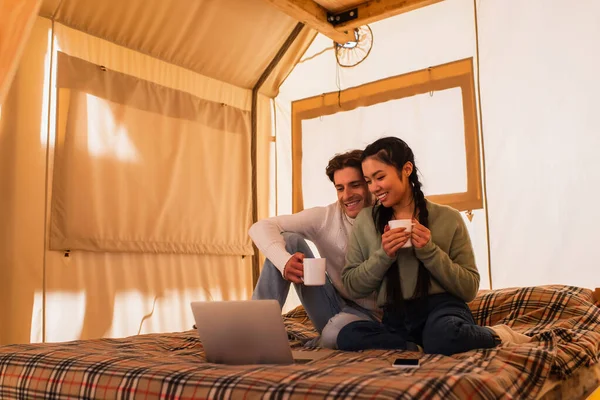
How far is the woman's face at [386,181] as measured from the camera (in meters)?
1.83

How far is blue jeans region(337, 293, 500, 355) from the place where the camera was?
60.8 inches

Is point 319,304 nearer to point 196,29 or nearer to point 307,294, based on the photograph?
point 307,294

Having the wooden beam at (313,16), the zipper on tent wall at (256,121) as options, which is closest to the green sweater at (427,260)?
the wooden beam at (313,16)

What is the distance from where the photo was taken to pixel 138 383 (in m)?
1.20

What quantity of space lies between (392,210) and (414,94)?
6.14 ft

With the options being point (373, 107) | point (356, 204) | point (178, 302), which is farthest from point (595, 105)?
point (178, 302)

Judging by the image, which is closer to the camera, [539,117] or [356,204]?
[356,204]

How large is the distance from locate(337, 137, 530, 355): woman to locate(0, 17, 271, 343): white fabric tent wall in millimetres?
1712

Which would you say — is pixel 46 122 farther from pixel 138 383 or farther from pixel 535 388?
pixel 535 388

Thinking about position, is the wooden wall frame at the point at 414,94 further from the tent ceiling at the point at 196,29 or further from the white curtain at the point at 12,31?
the white curtain at the point at 12,31

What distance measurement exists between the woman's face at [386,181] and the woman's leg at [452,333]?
0.37 meters

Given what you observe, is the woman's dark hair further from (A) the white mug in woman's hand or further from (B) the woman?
(A) the white mug in woman's hand

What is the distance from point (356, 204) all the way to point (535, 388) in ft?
3.17

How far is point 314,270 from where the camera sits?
169cm
